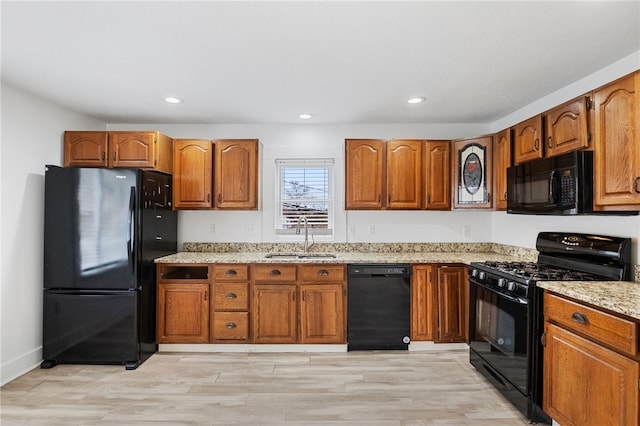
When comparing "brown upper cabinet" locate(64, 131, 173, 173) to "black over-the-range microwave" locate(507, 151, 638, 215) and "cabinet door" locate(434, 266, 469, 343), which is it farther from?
"black over-the-range microwave" locate(507, 151, 638, 215)

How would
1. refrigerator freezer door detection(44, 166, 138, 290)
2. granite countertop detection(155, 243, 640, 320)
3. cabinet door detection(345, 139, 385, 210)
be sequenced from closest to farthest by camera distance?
refrigerator freezer door detection(44, 166, 138, 290), granite countertop detection(155, 243, 640, 320), cabinet door detection(345, 139, 385, 210)

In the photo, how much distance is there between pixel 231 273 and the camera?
348 centimetres

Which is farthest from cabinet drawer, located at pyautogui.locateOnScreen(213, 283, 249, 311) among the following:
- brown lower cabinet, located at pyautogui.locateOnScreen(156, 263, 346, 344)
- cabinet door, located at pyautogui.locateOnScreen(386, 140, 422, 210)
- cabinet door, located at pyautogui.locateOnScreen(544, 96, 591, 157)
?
cabinet door, located at pyautogui.locateOnScreen(544, 96, 591, 157)

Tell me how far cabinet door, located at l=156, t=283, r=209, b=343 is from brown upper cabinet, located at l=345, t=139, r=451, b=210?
1.78 metres

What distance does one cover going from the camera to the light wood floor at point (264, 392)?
7.80ft

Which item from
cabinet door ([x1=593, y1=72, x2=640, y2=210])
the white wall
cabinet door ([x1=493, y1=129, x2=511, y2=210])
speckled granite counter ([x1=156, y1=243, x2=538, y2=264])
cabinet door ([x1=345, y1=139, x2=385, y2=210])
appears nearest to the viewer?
cabinet door ([x1=593, y1=72, x2=640, y2=210])

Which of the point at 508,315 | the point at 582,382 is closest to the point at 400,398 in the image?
the point at 508,315

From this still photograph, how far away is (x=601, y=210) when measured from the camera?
221cm

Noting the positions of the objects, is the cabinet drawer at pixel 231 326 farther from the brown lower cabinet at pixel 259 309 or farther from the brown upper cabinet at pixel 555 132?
the brown upper cabinet at pixel 555 132

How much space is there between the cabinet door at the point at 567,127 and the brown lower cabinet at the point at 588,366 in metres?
1.01

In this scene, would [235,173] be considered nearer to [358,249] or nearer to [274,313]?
[274,313]

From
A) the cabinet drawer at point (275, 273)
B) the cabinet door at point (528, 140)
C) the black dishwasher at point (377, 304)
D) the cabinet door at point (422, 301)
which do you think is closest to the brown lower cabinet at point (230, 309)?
the cabinet drawer at point (275, 273)

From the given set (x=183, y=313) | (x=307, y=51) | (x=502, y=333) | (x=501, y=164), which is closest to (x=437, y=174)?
(x=501, y=164)

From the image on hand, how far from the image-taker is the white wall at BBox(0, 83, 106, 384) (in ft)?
9.37
